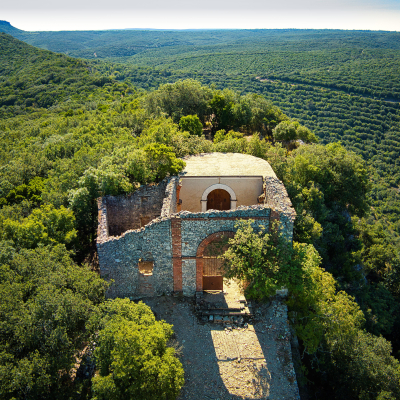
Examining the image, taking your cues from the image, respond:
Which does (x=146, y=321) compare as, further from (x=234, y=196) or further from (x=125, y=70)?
(x=125, y=70)

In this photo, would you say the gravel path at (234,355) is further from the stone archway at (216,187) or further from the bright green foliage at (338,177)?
the bright green foliage at (338,177)

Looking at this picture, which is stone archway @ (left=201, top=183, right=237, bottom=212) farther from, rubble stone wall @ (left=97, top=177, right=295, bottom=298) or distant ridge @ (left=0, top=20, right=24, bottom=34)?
distant ridge @ (left=0, top=20, right=24, bottom=34)

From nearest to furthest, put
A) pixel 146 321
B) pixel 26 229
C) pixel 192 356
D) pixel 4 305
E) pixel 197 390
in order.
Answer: pixel 4 305 → pixel 146 321 → pixel 197 390 → pixel 192 356 → pixel 26 229

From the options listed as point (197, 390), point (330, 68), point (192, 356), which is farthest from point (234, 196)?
point (330, 68)

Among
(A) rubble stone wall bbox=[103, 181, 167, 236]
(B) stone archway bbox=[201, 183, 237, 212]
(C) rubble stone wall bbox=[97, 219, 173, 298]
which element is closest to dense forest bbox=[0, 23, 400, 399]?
(A) rubble stone wall bbox=[103, 181, 167, 236]

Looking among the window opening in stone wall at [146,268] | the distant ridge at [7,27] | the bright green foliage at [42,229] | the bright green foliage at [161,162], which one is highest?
the distant ridge at [7,27]

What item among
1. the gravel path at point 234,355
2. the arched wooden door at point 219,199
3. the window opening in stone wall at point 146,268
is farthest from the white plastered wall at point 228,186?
the gravel path at point 234,355

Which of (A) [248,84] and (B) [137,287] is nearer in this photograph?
(B) [137,287]

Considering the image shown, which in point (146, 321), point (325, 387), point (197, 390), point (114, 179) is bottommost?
point (325, 387)
